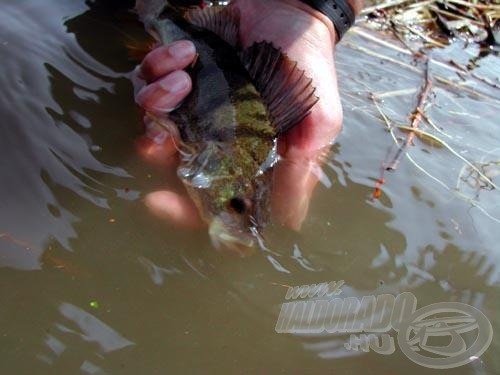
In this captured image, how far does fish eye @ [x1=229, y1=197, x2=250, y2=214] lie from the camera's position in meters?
1.84

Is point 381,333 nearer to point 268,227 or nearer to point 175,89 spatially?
point 268,227

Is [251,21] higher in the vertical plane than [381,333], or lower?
higher

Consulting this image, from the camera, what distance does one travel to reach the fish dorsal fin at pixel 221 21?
2426 mm

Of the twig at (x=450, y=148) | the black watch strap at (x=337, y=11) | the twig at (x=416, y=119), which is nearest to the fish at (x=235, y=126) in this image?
the twig at (x=416, y=119)

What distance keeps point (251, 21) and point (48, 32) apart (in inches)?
37.3

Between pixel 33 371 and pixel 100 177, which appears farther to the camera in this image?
pixel 100 177

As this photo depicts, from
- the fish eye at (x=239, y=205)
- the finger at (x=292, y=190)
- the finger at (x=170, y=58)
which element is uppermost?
the finger at (x=170, y=58)

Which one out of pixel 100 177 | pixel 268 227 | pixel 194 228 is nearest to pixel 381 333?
pixel 268 227

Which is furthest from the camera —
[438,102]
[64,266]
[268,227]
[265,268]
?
[438,102]

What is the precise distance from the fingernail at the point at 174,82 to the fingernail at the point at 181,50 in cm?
7

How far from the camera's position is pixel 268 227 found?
1.86m

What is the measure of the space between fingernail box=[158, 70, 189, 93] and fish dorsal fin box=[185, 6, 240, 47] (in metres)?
0.40

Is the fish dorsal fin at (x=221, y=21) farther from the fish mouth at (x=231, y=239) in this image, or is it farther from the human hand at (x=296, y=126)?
the fish mouth at (x=231, y=239)

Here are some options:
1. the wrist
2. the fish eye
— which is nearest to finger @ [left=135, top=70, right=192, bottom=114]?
the fish eye
